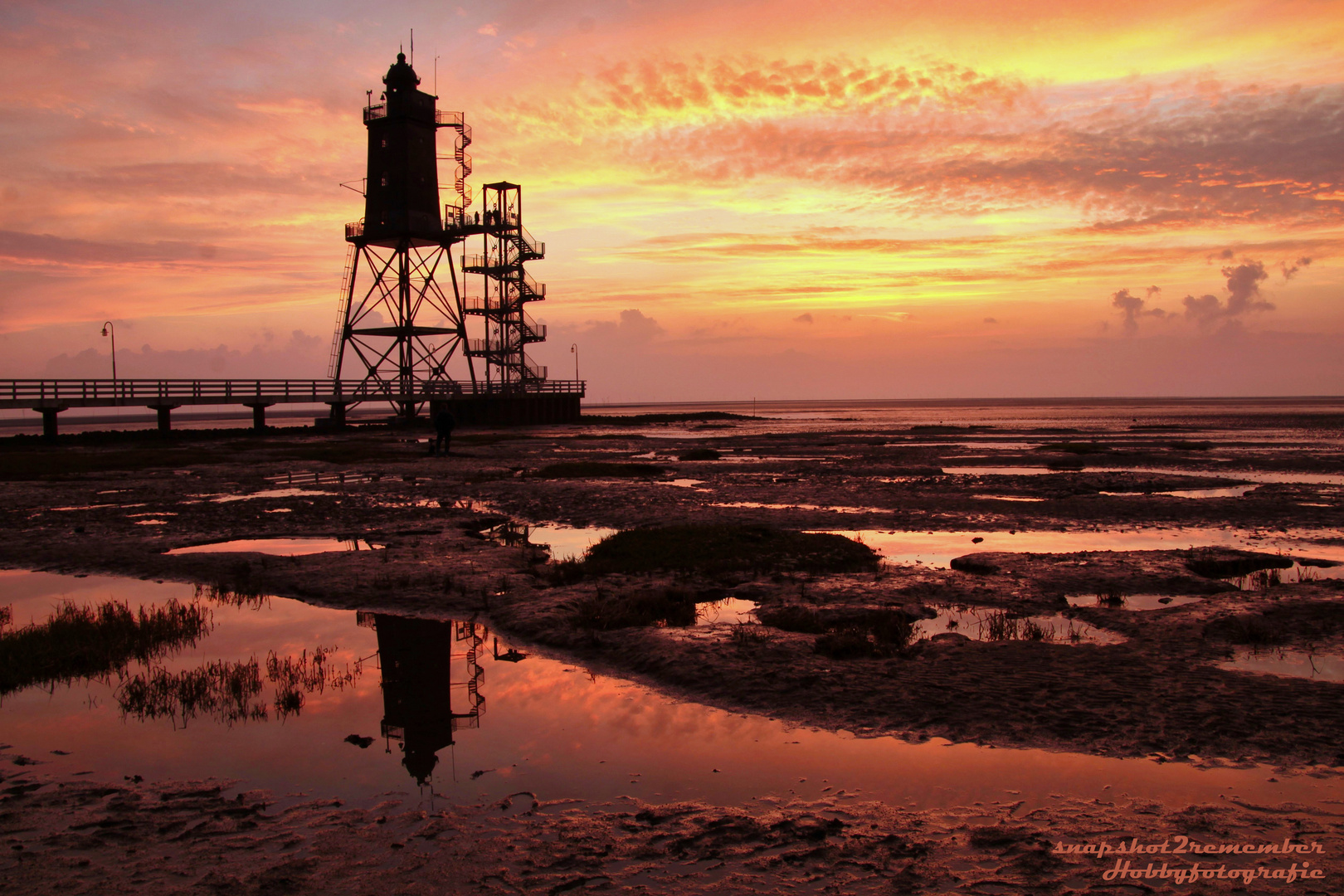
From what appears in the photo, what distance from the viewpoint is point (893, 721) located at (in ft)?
21.1

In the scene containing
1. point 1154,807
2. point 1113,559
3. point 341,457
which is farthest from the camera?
point 341,457

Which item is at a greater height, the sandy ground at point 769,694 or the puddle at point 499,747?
the sandy ground at point 769,694

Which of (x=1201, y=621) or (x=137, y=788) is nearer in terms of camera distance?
(x=137, y=788)

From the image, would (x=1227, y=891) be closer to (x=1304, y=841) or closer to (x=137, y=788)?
(x=1304, y=841)

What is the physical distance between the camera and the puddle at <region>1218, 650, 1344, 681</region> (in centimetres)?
730

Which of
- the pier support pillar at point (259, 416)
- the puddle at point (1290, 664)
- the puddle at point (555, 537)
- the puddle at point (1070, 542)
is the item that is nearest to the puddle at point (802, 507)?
the puddle at point (1070, 542)

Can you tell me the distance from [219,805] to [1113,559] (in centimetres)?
1193

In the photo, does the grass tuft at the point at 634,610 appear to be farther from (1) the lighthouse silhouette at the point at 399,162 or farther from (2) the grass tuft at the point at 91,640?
(1) the lighthouse silhouette at the point at 399,162

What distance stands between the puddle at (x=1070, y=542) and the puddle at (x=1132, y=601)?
2.46 m

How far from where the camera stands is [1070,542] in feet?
48.0

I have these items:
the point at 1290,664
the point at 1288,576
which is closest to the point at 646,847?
the point at 1290,664

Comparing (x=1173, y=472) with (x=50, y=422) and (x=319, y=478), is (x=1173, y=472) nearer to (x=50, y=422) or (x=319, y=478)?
(x=319, y=478)

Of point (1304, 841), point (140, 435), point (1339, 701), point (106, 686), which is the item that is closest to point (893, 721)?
point (1304, 841)

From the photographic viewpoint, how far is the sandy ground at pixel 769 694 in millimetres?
4344
